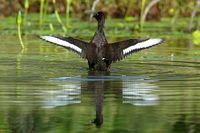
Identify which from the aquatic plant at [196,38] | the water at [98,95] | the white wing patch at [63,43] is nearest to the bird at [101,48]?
the white wing patch at [63,43]

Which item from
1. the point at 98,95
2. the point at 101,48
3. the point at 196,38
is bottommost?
the point at 98,95

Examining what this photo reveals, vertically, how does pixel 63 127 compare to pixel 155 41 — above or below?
below

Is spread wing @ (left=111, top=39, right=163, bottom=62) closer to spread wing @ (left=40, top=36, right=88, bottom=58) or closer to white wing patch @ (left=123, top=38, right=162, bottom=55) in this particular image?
white wing patch @ (left=123, top=38, right=162, bottom=55)

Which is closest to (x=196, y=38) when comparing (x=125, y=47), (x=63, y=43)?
(x=125, y=47)

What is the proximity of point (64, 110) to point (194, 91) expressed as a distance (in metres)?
2.23

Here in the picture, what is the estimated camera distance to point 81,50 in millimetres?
13617

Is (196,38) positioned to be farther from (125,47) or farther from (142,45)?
(125,47)

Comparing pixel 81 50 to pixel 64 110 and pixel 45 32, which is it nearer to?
pixel 64 110

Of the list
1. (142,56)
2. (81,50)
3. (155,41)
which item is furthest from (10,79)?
(142,56)

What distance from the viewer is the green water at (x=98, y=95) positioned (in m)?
8.47

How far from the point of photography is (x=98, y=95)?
1044 centimetres

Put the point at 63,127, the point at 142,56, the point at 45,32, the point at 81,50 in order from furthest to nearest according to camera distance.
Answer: the point at 45,32
the point at 142,56
the point at 81,50
the point at 63,127

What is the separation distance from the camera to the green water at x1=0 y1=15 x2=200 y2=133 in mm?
8469

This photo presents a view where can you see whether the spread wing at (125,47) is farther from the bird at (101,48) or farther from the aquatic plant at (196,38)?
the aquatic plant at (196,38)
